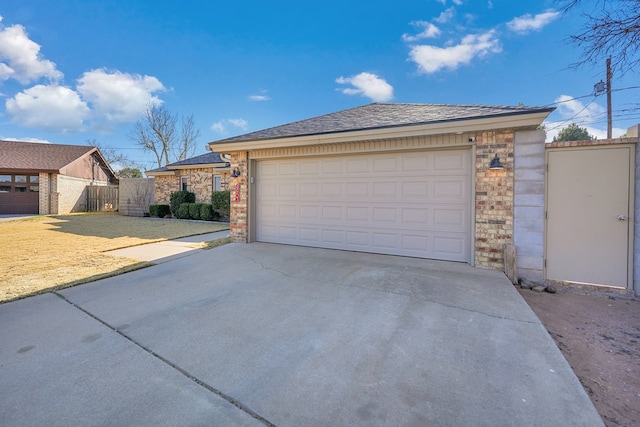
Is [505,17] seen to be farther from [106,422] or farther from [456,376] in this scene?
[106,422]

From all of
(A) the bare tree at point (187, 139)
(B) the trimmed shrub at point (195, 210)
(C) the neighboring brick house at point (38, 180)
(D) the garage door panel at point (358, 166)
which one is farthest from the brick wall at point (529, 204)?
(A) the bare tree at point (187, 139)

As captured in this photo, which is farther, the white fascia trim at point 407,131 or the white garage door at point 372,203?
the white garage door at point 372,203

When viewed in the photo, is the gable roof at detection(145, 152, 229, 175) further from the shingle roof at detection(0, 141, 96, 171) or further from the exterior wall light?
the exterior wall light

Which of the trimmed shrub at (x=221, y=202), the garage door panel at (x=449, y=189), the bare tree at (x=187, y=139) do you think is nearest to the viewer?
the garage door panel at (x=449, y=189)

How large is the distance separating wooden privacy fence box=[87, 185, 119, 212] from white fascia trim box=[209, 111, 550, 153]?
65.0ft

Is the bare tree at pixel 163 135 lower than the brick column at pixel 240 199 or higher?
higher

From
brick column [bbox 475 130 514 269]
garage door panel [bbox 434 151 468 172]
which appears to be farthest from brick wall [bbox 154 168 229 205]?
brick column [bbox 475 130 514 269]

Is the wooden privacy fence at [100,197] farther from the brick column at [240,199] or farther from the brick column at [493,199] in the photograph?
the brick column at [493,199]

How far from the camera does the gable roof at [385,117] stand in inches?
196

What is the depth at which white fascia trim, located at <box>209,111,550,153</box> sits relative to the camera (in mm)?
4672

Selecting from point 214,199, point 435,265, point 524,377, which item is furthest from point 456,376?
point 214,199

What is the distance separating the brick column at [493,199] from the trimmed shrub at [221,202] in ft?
36.5

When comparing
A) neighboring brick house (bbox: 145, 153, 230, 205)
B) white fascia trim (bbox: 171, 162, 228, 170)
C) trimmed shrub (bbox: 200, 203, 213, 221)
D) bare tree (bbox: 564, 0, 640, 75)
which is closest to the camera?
bare tree (bbox: 564, 0, 640, 75)

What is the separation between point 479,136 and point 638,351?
3612 millimetres
